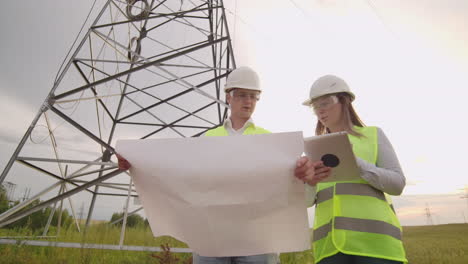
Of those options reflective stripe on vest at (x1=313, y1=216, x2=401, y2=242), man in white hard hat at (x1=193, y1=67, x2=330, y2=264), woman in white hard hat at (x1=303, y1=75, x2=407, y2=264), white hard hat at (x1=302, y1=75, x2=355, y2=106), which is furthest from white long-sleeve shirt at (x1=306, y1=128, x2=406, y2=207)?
man in white hard hat at (x1=193, y1=67, x2=330, y2=264)

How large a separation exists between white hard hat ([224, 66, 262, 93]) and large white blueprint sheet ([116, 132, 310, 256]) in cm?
72

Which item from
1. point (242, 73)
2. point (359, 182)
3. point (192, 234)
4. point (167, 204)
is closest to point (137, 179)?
point (167, 204)

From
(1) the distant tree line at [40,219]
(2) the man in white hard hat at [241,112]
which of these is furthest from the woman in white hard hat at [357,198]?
(1) the distant tree line at [40,219]

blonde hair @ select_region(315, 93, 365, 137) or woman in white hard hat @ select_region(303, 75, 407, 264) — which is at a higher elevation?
blonde hair @ select_region(315, 93, 365, 137)

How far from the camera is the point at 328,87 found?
2.03 metres

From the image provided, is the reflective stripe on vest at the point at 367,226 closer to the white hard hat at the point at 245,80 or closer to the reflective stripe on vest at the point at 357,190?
the reflective stripe on vest at the point at 357,190

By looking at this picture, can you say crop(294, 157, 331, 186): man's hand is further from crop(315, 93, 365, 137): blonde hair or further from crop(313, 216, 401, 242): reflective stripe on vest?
crop(315, 93, 365, 137): blonde hair

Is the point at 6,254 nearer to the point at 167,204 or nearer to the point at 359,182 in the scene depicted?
the point at 167,204

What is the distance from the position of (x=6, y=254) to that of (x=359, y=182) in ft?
15.8

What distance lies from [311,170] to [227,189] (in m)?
0.48

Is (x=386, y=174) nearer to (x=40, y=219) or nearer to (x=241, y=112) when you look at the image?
(x=241, y=112)

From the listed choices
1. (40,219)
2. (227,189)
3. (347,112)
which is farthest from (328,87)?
(40,219)

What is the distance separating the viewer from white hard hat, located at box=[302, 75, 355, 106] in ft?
6.62

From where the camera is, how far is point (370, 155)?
1.87 m
